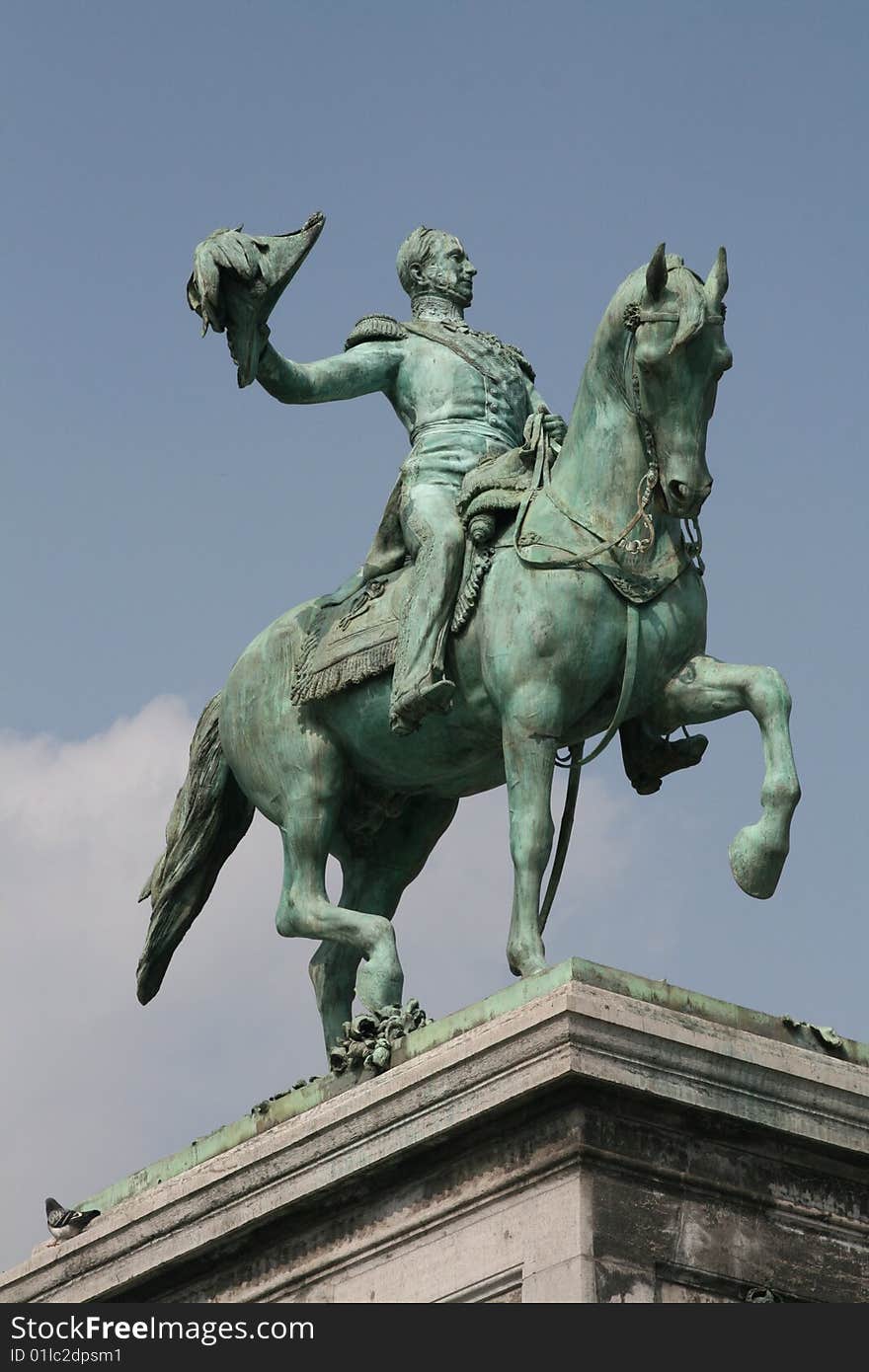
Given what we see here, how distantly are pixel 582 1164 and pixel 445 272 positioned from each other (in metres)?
6.02

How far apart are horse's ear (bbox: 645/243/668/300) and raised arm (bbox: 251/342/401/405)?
2.56m

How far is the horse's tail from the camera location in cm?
1738

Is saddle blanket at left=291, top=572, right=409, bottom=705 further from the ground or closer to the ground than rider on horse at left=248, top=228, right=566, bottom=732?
closer to the ground

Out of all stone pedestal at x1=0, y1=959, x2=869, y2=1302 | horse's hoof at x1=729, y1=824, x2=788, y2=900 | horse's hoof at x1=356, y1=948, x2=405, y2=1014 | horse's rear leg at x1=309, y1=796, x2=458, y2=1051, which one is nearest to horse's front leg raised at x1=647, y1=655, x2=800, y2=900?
horse's hoof at x1=729, y1=824, x2=788, y2=900

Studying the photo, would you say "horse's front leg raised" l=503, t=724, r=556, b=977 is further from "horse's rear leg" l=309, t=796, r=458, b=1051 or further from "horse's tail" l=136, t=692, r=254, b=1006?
"horse's tail" l=136, t=692, r=254, b=1006

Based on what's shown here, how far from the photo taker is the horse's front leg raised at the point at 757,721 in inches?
576

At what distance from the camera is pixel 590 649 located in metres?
15.1

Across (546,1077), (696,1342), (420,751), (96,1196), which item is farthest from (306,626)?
(696,1342)

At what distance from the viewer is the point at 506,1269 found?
13414 millimetres

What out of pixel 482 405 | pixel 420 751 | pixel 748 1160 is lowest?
pixel 748 1160

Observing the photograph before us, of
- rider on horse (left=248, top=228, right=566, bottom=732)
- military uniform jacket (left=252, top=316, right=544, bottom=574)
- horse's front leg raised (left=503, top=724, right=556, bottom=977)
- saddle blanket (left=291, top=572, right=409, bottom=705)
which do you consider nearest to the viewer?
horse's front leg raised (left=503, top=724, right=556, bottom=977)

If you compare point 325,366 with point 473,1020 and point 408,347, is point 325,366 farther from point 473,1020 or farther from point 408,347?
point 473,1020

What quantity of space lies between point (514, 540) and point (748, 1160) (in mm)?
3396

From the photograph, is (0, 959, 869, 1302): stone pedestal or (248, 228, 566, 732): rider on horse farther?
(248, 228, 566, 732): rider on horse
